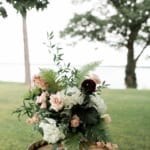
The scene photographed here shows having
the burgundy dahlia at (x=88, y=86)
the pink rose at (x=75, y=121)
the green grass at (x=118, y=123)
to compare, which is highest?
the burgundy dahlia at (x=88, y=86)

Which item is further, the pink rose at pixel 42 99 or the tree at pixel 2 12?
the tree at pixel 2 12

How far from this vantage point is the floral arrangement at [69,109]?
63.1 inches

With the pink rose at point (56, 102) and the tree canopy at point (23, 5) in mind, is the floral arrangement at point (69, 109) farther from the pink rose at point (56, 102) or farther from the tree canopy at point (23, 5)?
the tree canopy at point (23, 5)

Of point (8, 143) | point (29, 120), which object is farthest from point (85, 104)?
point (8, 143)

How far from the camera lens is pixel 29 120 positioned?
1.71m

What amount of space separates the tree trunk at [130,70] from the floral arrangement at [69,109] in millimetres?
8282

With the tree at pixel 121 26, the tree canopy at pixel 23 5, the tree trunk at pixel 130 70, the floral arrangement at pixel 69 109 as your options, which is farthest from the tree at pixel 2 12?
the tree trunk at pixel 130 70

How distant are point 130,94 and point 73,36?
11.4ft

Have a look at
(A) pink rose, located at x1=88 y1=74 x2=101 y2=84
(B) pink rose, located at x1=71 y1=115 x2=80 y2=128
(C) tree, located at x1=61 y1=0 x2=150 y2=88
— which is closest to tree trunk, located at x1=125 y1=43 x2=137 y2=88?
(C) tree, located at x1=61 y1=0 x2=150 y2=88

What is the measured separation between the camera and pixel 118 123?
4469mm

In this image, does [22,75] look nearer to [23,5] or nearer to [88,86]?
[23,5]

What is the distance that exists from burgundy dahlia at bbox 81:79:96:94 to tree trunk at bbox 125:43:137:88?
27.3 feet

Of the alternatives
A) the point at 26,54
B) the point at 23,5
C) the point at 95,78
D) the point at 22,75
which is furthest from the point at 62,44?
the point at 95,78

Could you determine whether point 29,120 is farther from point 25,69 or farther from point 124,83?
point 124,83
